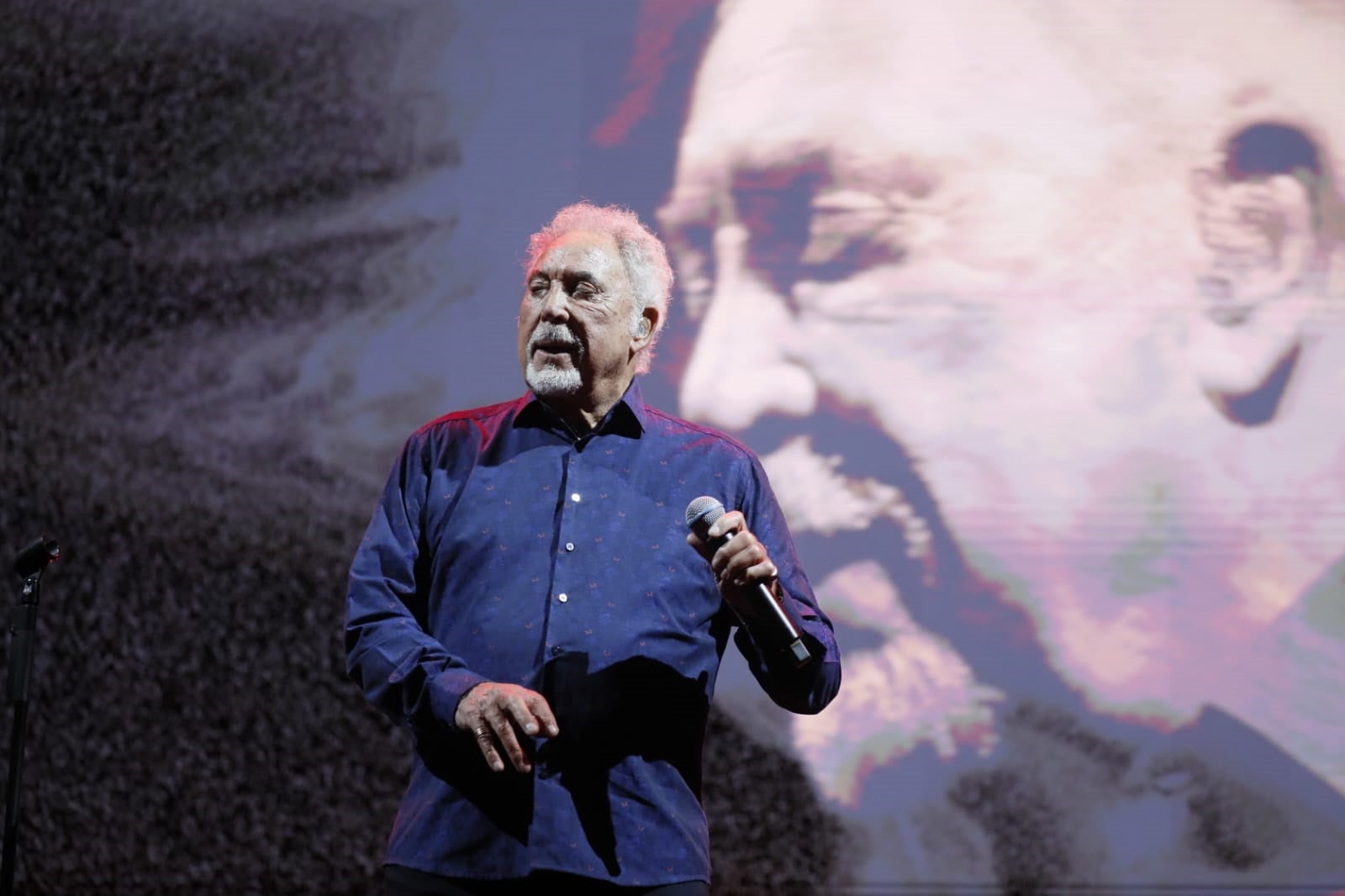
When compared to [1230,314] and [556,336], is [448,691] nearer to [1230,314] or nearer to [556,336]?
[556,336]

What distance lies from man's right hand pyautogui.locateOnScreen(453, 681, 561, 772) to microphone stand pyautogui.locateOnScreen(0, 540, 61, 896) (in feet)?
3.49

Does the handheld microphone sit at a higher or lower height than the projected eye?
lower

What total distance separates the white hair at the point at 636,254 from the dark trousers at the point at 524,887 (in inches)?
30.0

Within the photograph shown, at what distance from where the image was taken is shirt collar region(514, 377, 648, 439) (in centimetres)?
178

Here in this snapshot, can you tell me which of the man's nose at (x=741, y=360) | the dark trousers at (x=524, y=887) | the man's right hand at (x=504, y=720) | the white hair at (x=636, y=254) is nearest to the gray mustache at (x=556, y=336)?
the white hair at (x=636, y=254)

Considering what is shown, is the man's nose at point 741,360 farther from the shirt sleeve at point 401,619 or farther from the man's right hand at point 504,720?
the man's right hand at point 504,720

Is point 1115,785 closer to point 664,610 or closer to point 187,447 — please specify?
point 664,610

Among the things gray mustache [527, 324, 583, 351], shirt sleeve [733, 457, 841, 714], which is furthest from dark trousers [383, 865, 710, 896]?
gray mustache [527, 324, 583, 351]

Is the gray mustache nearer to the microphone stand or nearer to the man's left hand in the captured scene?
the man's left hand

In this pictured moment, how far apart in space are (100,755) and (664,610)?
198 centimetres

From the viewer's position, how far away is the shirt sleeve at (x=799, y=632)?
157cm

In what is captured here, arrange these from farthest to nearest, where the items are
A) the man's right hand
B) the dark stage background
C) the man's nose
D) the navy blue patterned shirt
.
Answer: the man's nose → the dark stage background → the navy blue patterned shirt → the man's right hand

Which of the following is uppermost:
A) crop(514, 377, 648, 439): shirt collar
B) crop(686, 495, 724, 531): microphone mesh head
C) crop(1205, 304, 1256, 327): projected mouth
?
crop(1205, 304, 1256, 327): projected mouth

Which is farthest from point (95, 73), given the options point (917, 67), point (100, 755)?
point (917, 67)
